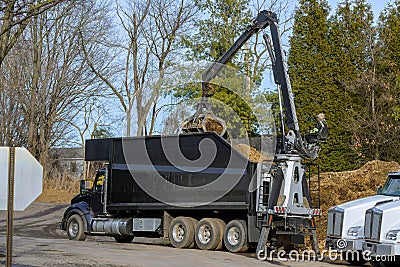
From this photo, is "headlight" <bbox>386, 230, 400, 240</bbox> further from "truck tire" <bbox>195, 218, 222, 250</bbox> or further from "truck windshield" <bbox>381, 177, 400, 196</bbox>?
"truck tire" <bbox>195, 218, 222, 250</bbox>

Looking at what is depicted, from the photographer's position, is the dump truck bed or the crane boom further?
the crane boom

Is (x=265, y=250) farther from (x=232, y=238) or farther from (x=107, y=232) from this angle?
(x=107, y=232)

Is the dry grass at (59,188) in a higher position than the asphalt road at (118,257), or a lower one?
lower

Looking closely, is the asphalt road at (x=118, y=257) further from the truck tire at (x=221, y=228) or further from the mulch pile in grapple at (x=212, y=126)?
the mulch pile in grapple at (x=212, y=126)

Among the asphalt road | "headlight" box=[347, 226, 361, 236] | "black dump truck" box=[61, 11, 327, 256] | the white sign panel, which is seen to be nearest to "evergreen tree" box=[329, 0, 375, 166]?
"black dump truck" box=[61, 11, 327, 256]

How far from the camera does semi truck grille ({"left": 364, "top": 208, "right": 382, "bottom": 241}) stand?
1452 cm

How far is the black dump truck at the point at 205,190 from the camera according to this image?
18.9 m

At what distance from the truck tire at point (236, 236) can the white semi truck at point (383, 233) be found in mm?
4789

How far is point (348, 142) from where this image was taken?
35.2m

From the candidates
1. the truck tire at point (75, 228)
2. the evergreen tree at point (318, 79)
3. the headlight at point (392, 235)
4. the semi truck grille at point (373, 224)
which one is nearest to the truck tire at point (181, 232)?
the truck tire at point (75, 228)

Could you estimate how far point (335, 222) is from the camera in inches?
644

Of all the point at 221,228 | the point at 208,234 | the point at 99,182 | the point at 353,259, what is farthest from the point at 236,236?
the point at 99,182

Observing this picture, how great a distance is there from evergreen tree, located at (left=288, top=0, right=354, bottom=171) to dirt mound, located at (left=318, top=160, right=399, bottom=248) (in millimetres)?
8132

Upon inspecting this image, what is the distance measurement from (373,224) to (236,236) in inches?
223
